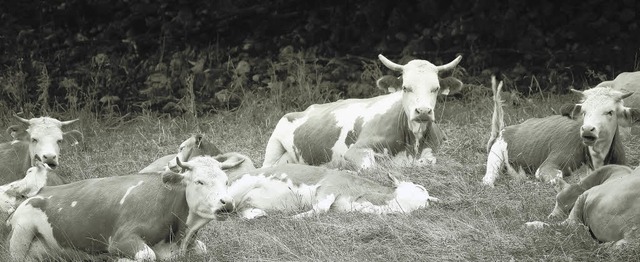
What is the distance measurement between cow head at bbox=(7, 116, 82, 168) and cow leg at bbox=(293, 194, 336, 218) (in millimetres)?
3357

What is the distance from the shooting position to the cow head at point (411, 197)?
923 centimetres

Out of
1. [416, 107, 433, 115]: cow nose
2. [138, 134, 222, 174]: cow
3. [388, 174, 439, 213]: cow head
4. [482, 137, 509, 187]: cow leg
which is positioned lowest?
[138, 134, 222, 174]: cow

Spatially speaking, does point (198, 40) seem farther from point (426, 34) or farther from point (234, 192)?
point (234, 192)

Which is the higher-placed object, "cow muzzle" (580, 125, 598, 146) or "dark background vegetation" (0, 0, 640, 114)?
"cow muzzle" (580, 125, 598, 146)

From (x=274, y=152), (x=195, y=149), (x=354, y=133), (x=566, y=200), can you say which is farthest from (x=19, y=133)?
(x=566, y=200)

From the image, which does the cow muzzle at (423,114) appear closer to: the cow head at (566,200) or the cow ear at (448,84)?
the cow ear at (448,84)

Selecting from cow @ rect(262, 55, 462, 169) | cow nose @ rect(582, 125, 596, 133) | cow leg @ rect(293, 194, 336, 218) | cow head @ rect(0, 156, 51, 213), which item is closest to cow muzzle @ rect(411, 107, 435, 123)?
cow @ rect(262, 55, 462, 169)

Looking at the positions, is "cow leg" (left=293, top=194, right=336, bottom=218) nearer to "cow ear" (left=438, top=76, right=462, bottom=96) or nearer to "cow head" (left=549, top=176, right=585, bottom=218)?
"cow head" (left=549, top=176, right=585, bottom=218)

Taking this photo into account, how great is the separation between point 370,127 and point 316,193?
80.9 inches

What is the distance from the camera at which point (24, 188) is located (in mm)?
10305

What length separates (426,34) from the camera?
52.5 feet

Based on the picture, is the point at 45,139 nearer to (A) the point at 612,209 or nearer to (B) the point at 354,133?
(B) the point at 354,133

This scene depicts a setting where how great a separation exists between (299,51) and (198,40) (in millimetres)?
1747

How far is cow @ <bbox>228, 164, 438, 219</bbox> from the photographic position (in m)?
9.38
